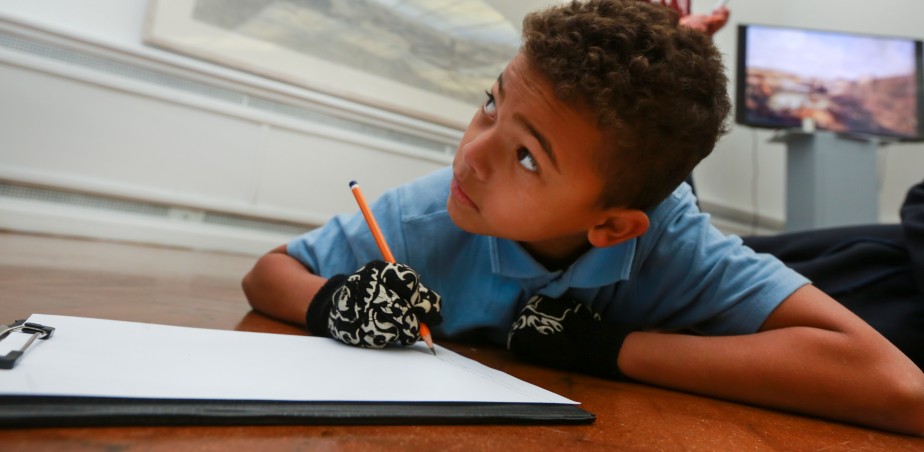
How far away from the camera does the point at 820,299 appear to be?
66 centimetres

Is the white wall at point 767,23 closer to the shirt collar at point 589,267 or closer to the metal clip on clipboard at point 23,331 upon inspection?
the shirt collar at point 589,267

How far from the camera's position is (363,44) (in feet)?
7.50

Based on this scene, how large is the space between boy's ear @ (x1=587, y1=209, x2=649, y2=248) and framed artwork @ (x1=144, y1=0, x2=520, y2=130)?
5.77 feet

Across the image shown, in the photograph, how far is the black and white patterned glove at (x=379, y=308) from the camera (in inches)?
21.4

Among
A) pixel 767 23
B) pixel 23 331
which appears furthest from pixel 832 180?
pixel 23 331

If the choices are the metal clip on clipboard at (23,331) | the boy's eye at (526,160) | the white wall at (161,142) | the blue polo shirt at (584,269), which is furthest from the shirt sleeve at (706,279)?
the white wall at (161,142)

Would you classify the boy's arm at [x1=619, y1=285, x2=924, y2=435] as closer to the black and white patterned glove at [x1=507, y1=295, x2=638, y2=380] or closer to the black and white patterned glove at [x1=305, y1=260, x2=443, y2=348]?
the black and white patterned glove at [x1=507, y1=295, x2=638, y2=380]

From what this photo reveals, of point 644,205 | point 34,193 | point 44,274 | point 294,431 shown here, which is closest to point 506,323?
point 644,205

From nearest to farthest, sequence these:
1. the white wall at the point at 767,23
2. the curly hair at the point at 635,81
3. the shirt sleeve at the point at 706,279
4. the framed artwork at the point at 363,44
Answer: the curly hair at the point at 635,81 < the shirt sleeve at the point at 706,279 < the framed artwork at the point at 363,44 < the white wall at the point at 767,23

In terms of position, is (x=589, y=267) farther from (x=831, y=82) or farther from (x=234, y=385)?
(x=831, y=82)

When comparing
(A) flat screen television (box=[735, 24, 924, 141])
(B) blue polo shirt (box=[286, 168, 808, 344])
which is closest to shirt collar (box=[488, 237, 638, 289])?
(B) blue polo shirt (box=[286, 168, 808, 344])

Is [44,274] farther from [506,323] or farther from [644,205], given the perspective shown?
[644,205]

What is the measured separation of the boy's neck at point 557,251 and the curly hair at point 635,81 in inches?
4.6

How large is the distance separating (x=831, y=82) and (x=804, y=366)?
89.2 inches
